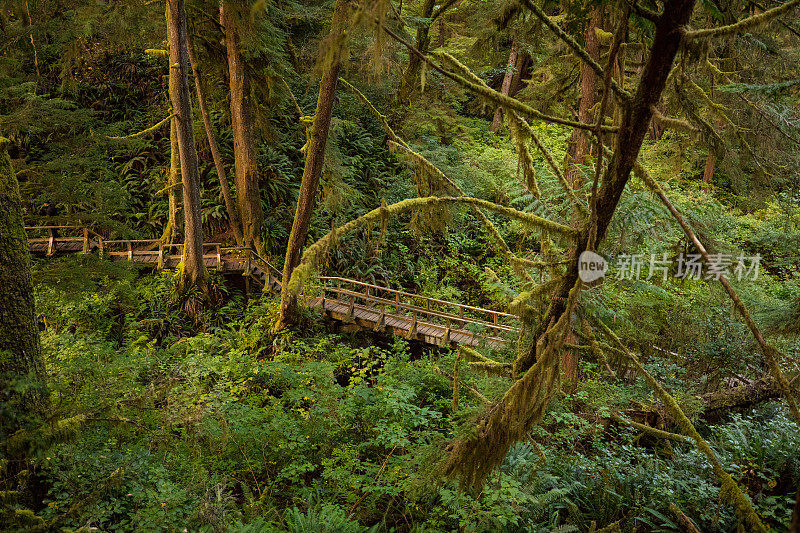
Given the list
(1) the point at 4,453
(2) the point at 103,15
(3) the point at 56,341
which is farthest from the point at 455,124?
(1) the point at 4,453

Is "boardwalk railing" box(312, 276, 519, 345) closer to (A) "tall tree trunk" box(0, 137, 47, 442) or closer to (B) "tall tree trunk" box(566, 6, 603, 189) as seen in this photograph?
(B) "tall tree trunk" box(566, 6, 603, 189)

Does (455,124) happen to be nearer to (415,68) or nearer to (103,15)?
(415,68)

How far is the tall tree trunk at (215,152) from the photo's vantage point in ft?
39.8

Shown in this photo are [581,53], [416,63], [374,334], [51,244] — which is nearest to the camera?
[581,53]

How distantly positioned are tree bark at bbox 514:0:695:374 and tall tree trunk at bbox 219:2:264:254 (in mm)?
11245

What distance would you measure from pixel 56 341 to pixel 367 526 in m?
6.30

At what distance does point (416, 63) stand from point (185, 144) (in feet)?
34.7

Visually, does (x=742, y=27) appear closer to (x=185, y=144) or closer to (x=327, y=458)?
(x=327, y=458)

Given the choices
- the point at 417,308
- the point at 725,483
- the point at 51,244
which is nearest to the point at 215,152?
the point at 51,244

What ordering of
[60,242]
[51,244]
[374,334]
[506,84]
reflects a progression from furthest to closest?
[506,84]
[374,334]
[60,242]
[51,244]

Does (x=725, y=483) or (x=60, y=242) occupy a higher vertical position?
(x=725, y=483)

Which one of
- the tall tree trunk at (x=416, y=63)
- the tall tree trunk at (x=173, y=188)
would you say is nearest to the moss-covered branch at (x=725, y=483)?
the tall tree trunk at (x=173, y=188)

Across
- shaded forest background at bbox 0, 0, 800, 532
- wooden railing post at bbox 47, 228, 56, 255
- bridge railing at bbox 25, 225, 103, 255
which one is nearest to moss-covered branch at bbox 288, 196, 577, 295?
shaded forest background at bbox 0, 0, 800, 532

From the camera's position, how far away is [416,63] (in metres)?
17.4
